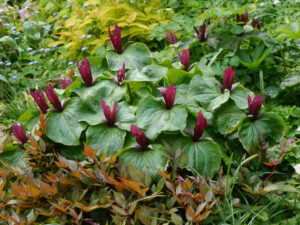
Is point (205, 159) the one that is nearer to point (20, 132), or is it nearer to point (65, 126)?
point (65, 126)

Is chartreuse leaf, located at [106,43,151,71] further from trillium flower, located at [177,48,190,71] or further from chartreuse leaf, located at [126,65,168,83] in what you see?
trillium flower, located at [177,48,190,71]

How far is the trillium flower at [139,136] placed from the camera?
1881 mm

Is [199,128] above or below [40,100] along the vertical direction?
below

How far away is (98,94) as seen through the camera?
2.21m

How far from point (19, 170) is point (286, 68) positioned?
238cm

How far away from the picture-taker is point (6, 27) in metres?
4.63

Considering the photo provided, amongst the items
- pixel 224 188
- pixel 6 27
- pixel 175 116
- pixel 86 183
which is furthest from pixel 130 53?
pixel 6 27

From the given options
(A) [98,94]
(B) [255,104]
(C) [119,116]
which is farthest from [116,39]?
(B) [255,104]

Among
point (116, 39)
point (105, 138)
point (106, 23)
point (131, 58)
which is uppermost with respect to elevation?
point (116, 39)

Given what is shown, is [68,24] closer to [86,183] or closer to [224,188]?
[86,183]

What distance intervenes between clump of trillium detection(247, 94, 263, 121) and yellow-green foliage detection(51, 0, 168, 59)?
1.84 metres

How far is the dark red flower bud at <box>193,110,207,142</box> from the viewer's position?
1899 mm

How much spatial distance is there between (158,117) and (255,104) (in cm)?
62

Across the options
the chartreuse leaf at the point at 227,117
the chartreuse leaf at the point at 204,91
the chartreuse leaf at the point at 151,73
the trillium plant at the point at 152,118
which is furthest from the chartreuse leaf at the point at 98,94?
the chartreuse leaf at the point at 227,117
